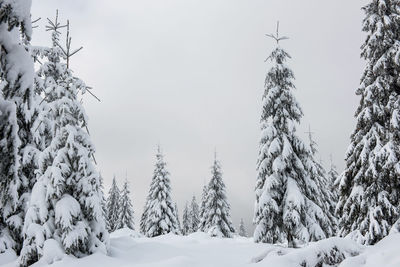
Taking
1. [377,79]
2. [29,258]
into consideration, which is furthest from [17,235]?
[377,79]

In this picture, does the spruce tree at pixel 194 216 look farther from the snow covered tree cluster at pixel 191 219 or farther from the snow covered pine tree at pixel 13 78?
the snow covered pine tree at pixel 13 78

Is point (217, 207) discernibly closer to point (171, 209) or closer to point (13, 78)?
point (171, 209)

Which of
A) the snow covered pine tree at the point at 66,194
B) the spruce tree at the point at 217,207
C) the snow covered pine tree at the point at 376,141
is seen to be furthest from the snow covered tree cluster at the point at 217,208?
the snow covered pine tree at the point at 66,194

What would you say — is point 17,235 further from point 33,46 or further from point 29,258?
point 33,46

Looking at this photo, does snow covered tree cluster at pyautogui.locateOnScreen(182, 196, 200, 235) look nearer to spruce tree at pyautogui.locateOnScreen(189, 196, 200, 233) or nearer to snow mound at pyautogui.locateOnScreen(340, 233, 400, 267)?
spruce tree at pyautogui.locateOnScreen(189, 196, 200, 233)

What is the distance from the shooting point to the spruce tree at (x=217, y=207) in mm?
39781

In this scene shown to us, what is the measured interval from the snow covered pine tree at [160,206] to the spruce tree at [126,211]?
12.0 m

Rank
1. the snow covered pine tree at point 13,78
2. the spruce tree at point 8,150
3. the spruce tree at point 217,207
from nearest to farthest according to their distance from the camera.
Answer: the snow covered pine tree at point 13,78 → the spruce tree at point 8,150 → the spruce tree at point 217,207

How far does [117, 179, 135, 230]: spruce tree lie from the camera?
50.7 meters

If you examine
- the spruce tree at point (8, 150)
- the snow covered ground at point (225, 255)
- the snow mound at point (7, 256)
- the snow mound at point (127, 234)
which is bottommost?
the snow mound at point (127, 234)

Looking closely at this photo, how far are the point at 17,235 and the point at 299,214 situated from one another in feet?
47.0

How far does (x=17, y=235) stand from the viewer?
1587 centimetres

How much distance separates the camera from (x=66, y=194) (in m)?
13.5

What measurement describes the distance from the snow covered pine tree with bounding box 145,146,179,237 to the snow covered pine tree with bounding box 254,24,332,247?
19.6 metres
